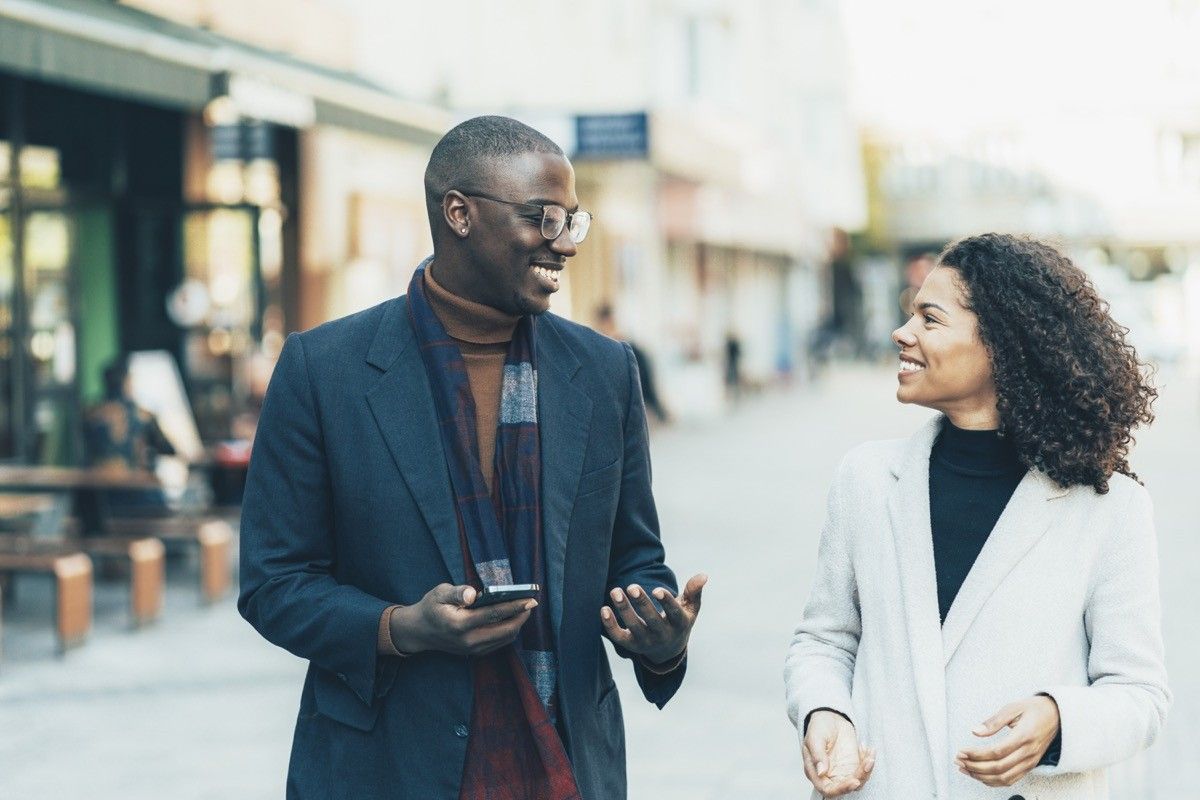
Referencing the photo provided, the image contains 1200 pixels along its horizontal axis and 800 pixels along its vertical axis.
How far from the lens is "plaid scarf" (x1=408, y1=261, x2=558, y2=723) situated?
2.68m

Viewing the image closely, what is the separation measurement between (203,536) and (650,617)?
789cm

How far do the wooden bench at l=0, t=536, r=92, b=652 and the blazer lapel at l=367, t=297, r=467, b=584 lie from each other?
6.22m

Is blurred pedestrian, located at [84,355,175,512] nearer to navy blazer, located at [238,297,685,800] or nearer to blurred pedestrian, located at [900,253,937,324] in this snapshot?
blurred pedestrian, located at [900,253,937,324]

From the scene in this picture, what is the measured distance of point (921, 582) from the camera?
111 inches

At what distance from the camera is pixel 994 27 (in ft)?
193

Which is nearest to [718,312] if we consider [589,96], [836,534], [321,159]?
[589,96]

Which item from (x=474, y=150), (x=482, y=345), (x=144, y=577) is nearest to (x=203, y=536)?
(x=144, y=577)

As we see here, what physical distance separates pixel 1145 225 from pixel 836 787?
187 ft

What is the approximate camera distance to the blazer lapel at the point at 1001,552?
276 cm

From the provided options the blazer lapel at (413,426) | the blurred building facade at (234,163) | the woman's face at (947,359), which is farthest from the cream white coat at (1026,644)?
the blurred building facade at (234,163)

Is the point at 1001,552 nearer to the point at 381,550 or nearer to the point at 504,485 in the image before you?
the point at 504,485

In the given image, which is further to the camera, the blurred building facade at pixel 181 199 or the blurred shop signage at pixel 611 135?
the blurred shop signage at pixel 611 135

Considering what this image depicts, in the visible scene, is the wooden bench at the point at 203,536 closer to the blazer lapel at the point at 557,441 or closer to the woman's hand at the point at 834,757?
the blazer lapel at the point at 557,441

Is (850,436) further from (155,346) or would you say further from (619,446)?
(619,446)
